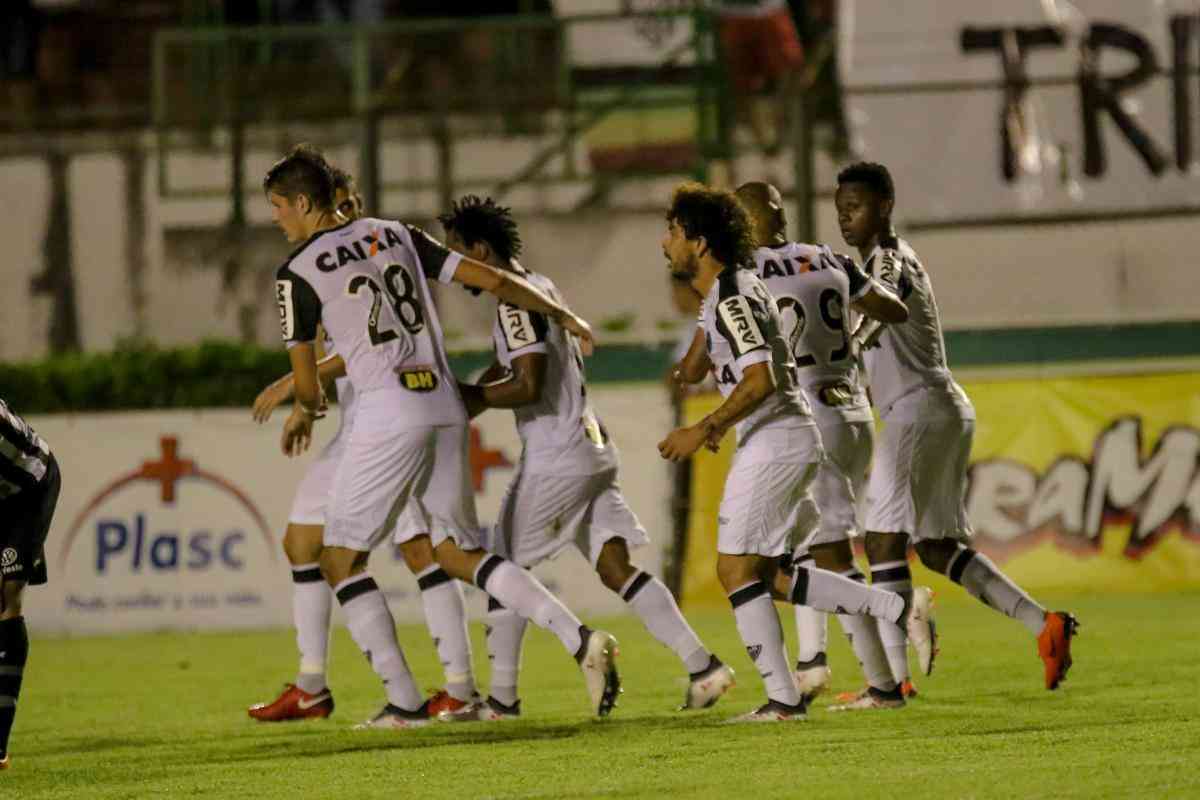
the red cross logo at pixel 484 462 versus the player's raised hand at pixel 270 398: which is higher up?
the player's raised hand at pixel 270 398

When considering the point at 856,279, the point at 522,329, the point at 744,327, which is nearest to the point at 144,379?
the point at 522,329

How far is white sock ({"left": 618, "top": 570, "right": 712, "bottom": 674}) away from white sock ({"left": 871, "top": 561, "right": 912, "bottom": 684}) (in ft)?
2.57

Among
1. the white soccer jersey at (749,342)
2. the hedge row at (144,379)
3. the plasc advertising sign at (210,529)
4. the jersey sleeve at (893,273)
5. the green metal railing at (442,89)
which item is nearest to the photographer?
the white soccer jersey at (749,342)

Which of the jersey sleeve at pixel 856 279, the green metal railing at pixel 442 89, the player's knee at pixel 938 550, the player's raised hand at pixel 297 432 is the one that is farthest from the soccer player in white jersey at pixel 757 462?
the green metal railing at pixel 442 89

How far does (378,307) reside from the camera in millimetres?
8398

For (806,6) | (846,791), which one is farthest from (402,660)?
(806,6)

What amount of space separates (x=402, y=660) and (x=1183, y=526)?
25.3 ft

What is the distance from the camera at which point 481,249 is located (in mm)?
8945

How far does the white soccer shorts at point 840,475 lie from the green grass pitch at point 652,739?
731mm

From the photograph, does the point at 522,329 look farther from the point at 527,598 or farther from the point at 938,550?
the point at 938,550

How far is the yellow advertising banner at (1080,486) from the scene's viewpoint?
14.8 meters

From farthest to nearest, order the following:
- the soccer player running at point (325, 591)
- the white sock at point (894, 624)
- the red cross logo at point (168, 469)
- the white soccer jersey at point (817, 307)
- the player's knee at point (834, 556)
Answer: the red cross logo at point (168, 469)
the player's knee at point (834, 556)
the soccer player running at point (325, 591)
the white sock at point (894, 624)
the white soccer jersey at point (817, 307)

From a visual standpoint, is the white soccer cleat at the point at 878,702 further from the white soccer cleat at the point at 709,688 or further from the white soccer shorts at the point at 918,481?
the white soccer shorts at the point at 918,481

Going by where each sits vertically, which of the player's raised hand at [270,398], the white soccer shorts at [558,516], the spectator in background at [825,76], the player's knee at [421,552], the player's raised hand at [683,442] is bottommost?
the player's knee at [421,552]
